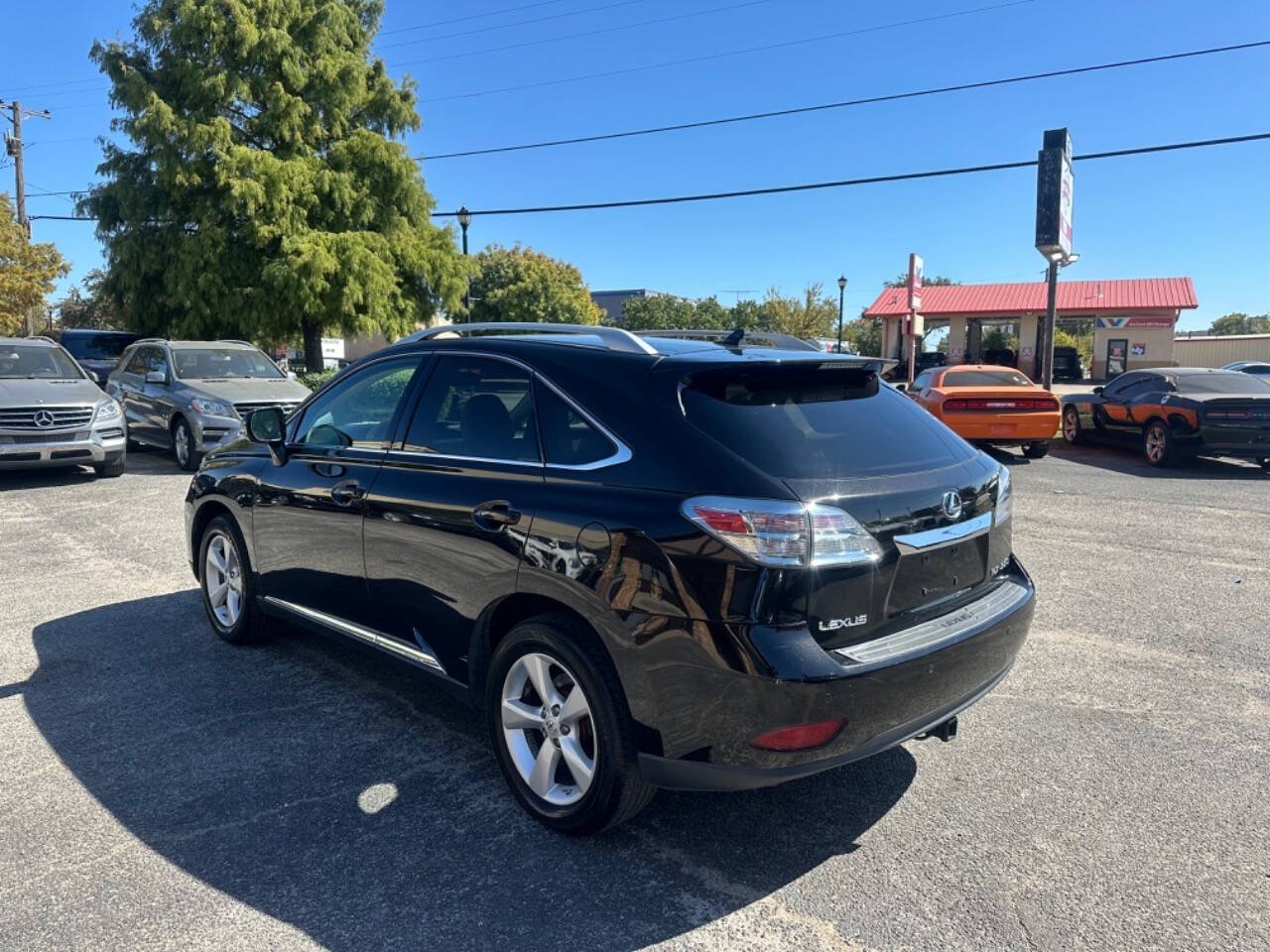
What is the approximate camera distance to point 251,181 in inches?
786

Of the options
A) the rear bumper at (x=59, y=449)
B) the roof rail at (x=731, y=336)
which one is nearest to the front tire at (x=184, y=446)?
the rear bumper at (x=59, y=449)

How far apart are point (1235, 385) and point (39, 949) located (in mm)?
14579

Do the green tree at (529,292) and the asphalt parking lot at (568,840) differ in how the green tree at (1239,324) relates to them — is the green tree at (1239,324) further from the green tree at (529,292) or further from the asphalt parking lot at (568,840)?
the asphalt parking lot at (568,840)

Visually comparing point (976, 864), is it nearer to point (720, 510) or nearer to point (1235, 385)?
point (720, 510)

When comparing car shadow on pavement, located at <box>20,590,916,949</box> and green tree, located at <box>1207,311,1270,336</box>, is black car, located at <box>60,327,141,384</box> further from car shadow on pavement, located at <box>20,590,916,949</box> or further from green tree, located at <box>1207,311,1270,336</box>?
green tree, located at <box>1207,311,1270,336</box>

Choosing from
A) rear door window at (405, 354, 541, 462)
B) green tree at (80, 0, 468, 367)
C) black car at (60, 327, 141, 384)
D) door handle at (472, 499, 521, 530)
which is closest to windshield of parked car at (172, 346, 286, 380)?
black car at (60, 327, 141, 384)

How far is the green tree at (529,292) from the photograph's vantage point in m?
53.3

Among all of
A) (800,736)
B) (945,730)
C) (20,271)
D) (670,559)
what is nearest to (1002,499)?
(945,730)

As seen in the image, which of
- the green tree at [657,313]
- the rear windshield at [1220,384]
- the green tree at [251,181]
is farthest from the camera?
the green tree at [657,313]

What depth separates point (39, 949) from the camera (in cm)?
257

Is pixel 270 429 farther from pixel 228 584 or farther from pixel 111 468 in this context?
pixel 111 468

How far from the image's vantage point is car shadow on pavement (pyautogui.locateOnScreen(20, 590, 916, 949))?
2750 millimetres

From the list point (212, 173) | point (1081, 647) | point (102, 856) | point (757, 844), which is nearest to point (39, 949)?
→ point (102, 856)

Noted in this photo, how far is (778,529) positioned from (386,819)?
1.80m
